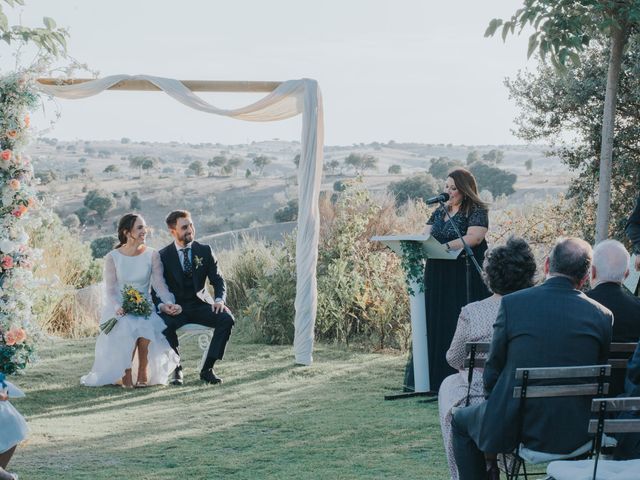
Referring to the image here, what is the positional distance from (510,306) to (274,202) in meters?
36.7

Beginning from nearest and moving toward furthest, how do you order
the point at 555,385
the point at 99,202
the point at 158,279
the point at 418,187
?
the point at 555,385 → the point at 158,279 → the point at 418,187 → the point at 99,202

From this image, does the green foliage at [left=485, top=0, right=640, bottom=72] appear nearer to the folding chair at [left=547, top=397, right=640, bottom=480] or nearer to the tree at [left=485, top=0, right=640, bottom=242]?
the tree at [left=485, top=0, right=640, bottom=242]

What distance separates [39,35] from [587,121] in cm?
569

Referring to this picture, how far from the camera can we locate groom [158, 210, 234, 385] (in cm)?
810

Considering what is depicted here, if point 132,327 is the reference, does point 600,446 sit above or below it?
above

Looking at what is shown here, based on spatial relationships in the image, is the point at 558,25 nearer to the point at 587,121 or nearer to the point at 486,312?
the point at 486,312

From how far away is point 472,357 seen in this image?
410 cm

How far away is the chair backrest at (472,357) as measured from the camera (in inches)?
161

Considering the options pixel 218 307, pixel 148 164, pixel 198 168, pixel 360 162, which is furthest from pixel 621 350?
pixel 148 164

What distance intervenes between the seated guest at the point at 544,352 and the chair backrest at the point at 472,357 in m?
0.40

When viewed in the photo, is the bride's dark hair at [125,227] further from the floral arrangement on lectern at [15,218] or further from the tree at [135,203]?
the tree at [135,203]

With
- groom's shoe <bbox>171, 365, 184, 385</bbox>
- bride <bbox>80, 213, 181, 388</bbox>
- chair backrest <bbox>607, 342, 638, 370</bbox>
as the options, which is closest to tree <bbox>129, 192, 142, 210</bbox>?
bride <bbox>80, 213, 181, 388</bbox>

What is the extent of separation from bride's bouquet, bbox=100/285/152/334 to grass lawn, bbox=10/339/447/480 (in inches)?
20.8

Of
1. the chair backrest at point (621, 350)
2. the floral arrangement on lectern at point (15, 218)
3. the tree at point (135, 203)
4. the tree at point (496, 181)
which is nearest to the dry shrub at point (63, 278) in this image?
the floral arrangement on lectern at point (15, 218)
